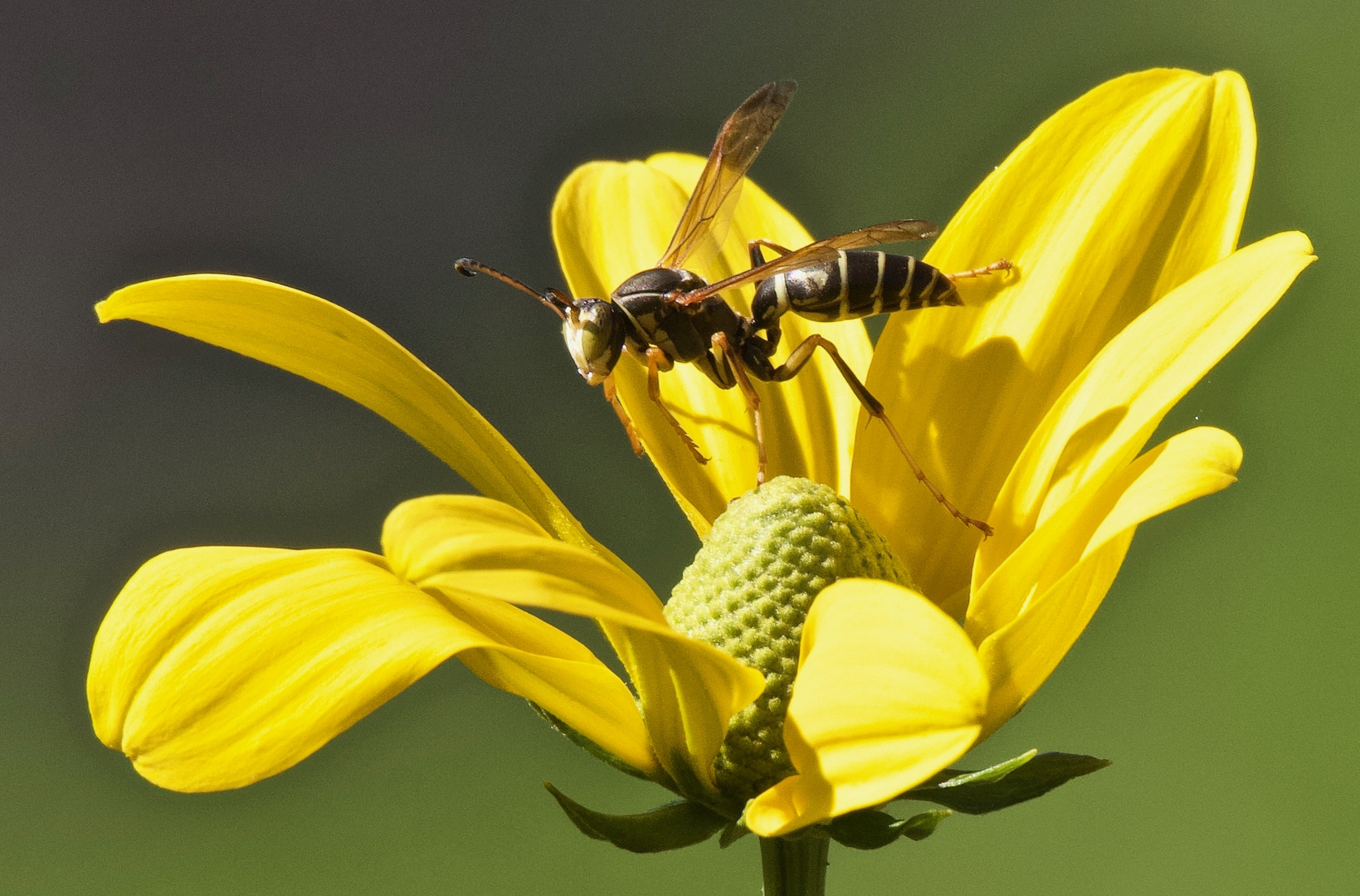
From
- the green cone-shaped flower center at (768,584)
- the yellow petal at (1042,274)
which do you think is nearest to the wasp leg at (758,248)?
the yellow petal at (1042,274)

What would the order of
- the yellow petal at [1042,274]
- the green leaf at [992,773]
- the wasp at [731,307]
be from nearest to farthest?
the green leaf at [992,773], the yellow petal at [1042,274], the wasp at [731,307]

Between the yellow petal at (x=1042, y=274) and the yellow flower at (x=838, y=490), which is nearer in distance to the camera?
the yellow flower at (x=838, y=490)

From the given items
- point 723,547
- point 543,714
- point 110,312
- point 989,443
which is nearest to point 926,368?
point 989,443

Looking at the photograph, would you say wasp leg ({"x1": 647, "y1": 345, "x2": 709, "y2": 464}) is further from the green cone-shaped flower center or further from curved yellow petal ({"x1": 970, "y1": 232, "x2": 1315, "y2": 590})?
curved yellow petal ({"x1": 970, "y1": 232, "x2": 1315, "y2": 590})

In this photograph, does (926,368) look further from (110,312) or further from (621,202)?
(110,312)

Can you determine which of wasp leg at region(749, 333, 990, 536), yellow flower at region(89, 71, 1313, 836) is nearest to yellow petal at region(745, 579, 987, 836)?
yellow flower at region(89, 71, 1313, 836)

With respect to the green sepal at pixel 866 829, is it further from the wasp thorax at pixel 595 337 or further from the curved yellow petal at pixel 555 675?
the wasp thorax at pixel 595 337
